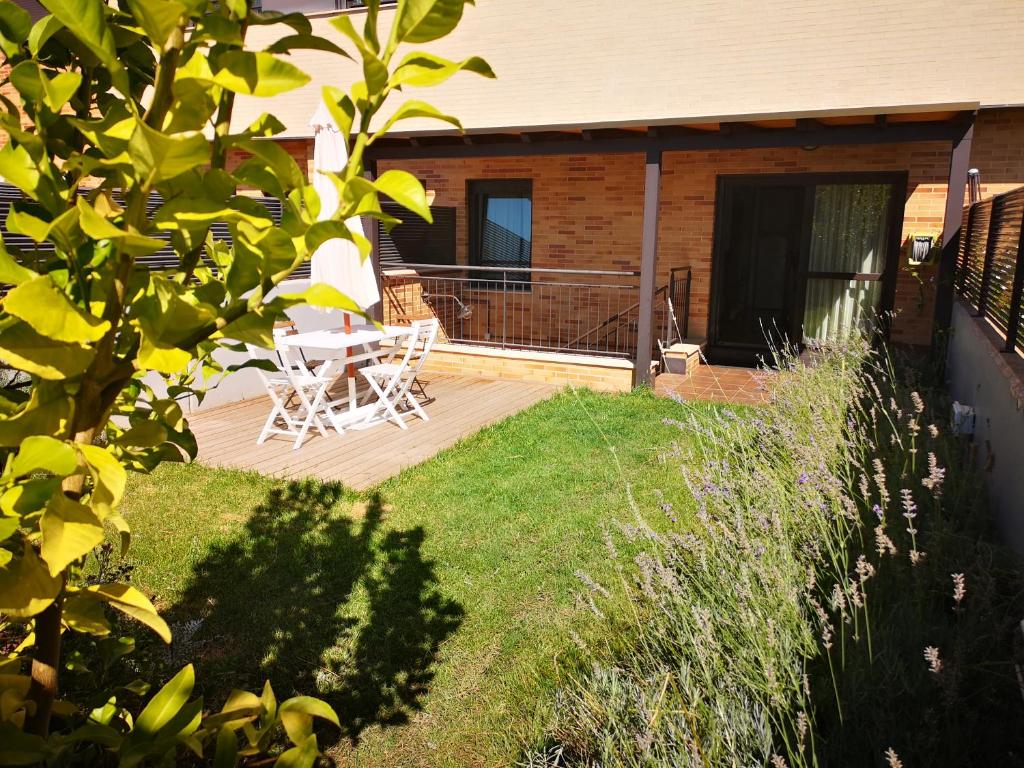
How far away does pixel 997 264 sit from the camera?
6199 millimetres

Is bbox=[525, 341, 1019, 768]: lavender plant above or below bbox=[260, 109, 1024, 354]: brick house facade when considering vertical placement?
below

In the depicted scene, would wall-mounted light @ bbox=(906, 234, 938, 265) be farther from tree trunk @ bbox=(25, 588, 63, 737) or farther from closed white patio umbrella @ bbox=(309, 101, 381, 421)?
tree trunk @ bbox=(25, 588, 63, 737)

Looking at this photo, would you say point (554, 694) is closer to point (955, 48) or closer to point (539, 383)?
point (539, 383)

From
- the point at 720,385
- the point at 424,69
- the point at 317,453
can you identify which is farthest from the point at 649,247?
the point at 424,69

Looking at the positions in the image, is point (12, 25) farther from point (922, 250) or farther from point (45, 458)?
point (922, 250)

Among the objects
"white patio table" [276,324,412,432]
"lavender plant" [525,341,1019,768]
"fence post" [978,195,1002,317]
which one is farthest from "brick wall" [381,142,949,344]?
"lavender plant" [525,341,1019,768]

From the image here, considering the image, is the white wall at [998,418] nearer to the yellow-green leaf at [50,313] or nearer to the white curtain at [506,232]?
the yellow-green leaf at [50,313]

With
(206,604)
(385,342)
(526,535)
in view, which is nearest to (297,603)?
(206,604)

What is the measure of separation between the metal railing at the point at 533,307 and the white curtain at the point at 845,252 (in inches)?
73.0

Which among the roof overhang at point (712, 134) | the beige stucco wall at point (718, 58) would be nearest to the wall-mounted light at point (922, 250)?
the roof overhang at point (712, 134)

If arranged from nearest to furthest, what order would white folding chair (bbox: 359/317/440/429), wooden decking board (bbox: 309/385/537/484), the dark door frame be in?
1. wooden decking board (bbox: 309/385/537/484)
2. white folding chair (bbox: 359/317/440/429)
3. the dark door frame

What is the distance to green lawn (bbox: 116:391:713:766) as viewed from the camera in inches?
124

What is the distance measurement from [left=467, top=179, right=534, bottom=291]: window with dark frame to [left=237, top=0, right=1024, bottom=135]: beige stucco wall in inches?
62.5

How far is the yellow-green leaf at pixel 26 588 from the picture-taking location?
879mm
